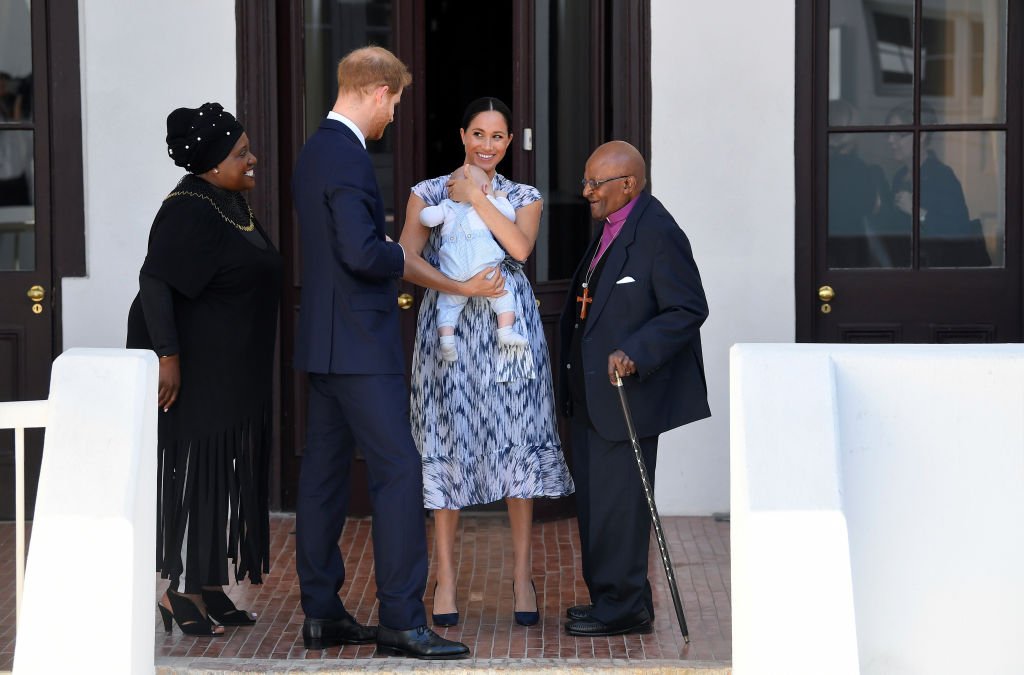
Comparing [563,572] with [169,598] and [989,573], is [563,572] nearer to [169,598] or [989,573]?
[169,598]

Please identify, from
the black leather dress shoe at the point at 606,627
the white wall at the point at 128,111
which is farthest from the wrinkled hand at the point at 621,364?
the white wall at the point at 128,111

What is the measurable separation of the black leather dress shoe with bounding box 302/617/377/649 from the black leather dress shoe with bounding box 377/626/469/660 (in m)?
0.15

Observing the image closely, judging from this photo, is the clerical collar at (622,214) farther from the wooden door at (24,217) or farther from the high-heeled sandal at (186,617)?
the wooden door at (24,217)

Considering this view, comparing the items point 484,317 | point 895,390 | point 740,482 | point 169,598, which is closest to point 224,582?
point 169,598

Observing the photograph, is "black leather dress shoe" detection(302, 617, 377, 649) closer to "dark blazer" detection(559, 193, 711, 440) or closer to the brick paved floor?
the brick paved floor

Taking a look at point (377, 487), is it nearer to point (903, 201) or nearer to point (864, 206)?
point (864, 206)

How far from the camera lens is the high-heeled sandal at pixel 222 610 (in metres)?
4.89

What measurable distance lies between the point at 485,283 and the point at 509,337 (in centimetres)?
21

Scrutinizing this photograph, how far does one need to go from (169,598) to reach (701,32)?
3453mm

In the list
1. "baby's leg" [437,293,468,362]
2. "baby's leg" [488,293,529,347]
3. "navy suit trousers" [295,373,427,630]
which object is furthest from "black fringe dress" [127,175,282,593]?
"baby's leg" [488,293,529,347]

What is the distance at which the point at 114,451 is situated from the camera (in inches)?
157

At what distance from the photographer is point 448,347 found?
4840 millimetres

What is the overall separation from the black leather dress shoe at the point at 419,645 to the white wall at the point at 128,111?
8.30 feet

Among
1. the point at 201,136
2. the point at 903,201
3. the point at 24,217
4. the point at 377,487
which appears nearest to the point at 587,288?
the point at 377,487
